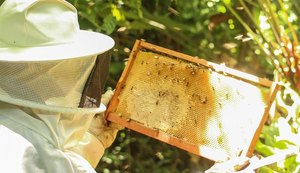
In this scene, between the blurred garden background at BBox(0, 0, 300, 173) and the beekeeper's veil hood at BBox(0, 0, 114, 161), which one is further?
the blurred garden background at BBox(0, 0, 300, 173)

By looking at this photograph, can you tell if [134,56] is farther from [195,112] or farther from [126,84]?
[195,112]

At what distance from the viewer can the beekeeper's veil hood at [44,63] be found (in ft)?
5.98

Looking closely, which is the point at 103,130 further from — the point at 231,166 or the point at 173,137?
the point at 231,166

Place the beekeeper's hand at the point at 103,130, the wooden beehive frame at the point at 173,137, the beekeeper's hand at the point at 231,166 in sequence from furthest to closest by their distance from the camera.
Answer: the beekeeper's hand at the point at 103,130
the wooden beehive frame at the point at 173,137
the beekeeper's hand at the point at 231,166

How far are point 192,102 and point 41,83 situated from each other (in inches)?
36.2

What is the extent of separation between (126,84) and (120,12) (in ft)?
2.51

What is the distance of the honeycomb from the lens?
8.00 feet

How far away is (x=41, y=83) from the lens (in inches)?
73.3

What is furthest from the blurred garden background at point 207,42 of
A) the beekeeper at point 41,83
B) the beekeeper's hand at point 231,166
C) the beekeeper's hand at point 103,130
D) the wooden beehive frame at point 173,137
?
the beekeeper at point 41,83

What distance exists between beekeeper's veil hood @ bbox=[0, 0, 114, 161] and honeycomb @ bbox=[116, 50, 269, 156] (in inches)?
27.5

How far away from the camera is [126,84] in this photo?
2.71 m

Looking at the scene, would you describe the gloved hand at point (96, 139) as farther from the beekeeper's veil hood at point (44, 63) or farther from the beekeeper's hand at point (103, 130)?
the beekeeper's veil hood at point (44, 63)

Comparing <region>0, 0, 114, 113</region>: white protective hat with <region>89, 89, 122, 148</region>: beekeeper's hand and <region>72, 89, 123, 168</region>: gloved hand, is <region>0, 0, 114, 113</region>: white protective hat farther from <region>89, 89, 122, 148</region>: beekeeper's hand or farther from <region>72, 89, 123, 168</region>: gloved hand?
<region>89, 89, 122, 148</region>: beekeeper's hand

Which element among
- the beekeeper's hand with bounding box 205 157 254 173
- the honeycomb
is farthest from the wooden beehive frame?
the beekeeper's hand with bounding box 205 157 254 173
